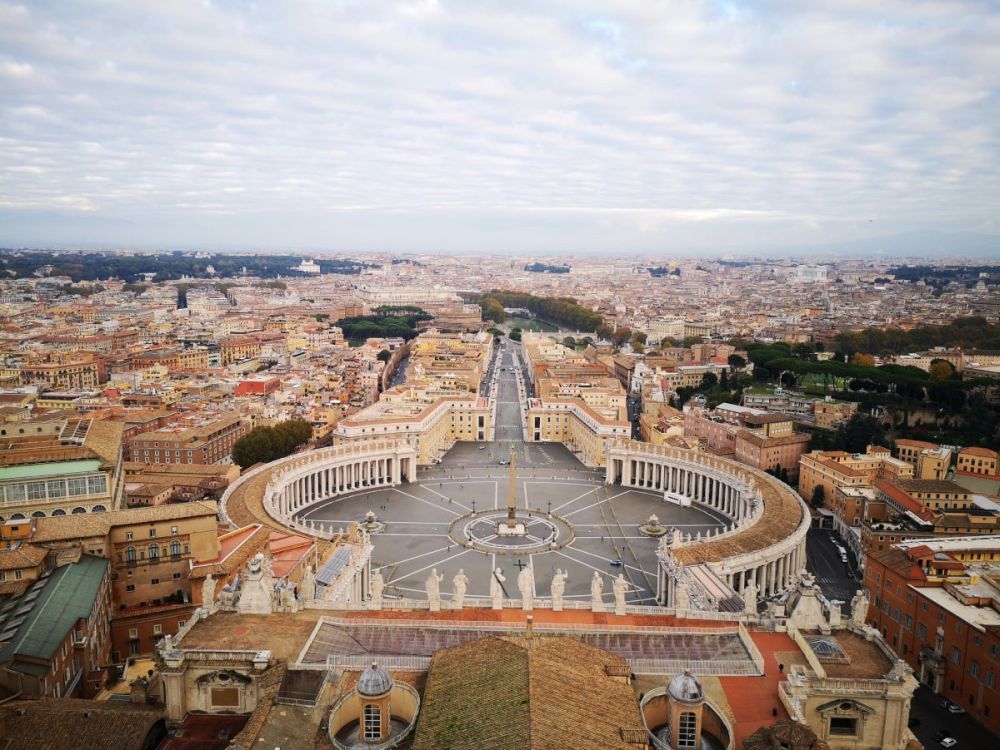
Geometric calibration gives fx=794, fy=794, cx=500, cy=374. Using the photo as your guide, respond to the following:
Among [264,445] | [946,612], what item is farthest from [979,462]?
[264,445]

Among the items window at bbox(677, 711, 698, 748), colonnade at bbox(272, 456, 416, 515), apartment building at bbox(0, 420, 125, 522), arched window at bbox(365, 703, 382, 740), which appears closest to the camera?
arched window at bbox(365, 703, 382, 740)

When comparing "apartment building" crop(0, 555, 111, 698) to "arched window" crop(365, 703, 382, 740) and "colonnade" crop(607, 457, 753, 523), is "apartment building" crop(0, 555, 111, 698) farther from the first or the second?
"colonnade" crop(607, 457, 753, 523)

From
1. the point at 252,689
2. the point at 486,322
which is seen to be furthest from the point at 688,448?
the point at 486,322

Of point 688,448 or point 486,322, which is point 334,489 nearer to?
point 688,448

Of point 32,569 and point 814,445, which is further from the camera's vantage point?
point 814,445

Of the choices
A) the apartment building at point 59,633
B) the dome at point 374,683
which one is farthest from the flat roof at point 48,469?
the dome at point 374,683

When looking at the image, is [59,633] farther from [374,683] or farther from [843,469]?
[843,469]

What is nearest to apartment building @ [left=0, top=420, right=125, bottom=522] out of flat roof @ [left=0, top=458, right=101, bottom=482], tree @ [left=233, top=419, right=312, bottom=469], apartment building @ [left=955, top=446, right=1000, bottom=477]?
flat roof @ [left=0, top=458, right=101, bottom=482]

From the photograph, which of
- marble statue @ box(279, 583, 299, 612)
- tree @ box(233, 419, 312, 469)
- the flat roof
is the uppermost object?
the flat roof
